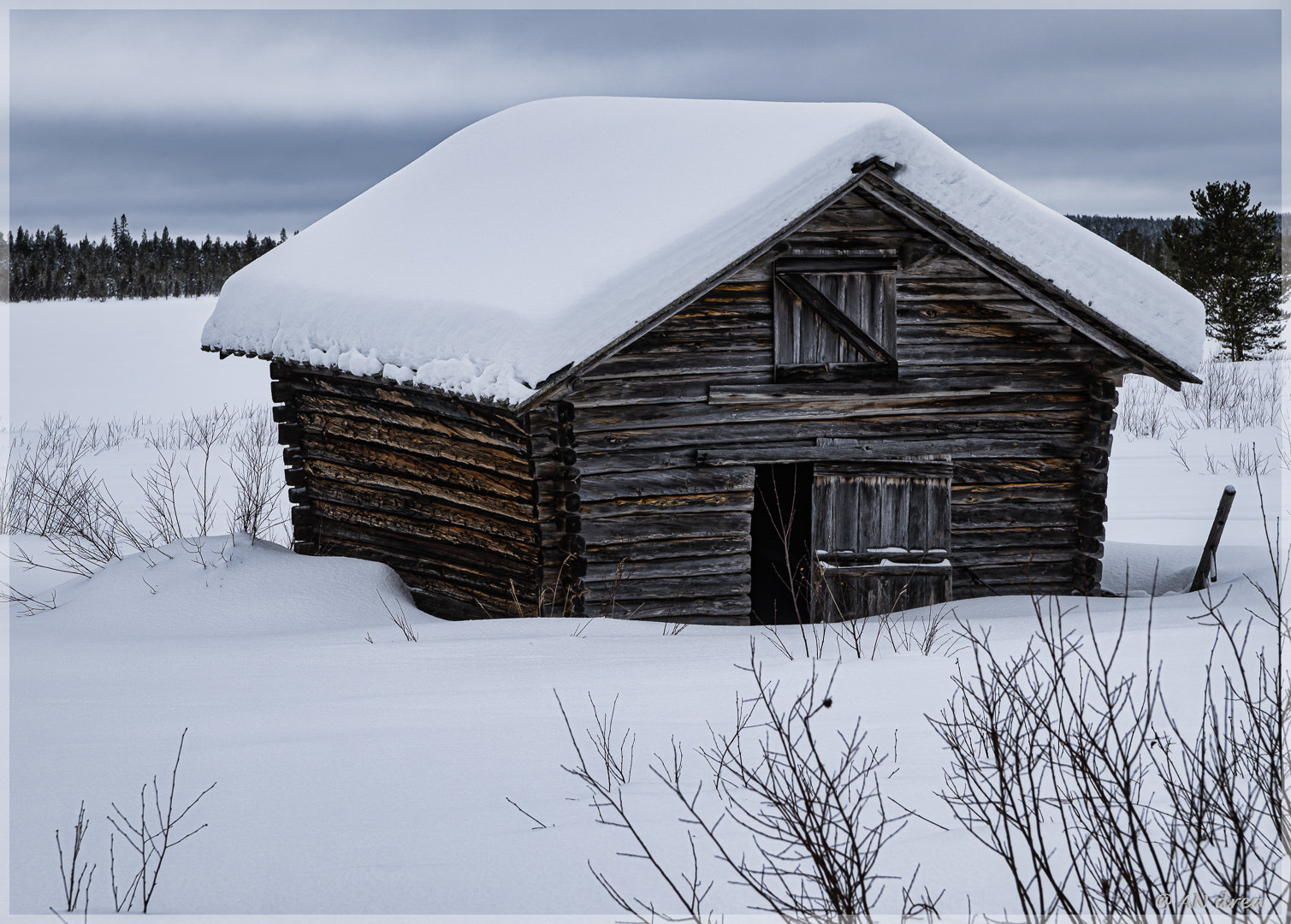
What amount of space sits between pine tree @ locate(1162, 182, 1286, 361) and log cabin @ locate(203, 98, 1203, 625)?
25.3 metres

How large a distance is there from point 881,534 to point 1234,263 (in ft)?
88.7

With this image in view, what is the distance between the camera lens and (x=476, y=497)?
9.24 m

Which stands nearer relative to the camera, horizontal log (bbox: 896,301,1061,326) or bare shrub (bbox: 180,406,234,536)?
horizontal log (bbox: 896,301,1061,326)

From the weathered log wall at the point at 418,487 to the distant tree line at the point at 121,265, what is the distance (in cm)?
5746

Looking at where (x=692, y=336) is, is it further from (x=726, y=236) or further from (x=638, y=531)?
(x=638, y=531)

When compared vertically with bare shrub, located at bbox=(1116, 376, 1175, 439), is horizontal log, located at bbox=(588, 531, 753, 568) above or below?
below

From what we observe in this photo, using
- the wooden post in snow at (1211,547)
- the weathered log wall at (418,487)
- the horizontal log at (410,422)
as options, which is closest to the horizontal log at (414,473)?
the weathered log wall at (418,487)

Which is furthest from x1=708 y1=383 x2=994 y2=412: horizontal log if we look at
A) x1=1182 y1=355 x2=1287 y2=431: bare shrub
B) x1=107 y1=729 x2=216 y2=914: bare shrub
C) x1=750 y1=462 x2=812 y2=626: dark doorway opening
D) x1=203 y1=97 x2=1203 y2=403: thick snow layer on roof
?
x1=1182 y1=355 x2=1287 y2=431: bare shrub

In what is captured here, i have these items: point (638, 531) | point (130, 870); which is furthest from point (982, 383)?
point (130, 870)

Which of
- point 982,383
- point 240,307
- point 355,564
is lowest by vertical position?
point 355,564

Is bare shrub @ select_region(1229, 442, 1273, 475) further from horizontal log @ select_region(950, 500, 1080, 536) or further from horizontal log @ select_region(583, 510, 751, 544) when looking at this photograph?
horizontal log @ select_region(583, 510, 751, 544)

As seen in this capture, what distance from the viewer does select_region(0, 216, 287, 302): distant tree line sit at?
64.9 metres

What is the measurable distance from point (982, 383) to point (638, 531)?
304 cm

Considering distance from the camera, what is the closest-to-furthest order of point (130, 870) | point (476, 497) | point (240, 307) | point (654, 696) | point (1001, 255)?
point (130, 870), point (654, 696), point (1001, 255), point (476, 497), point (240, 307)
